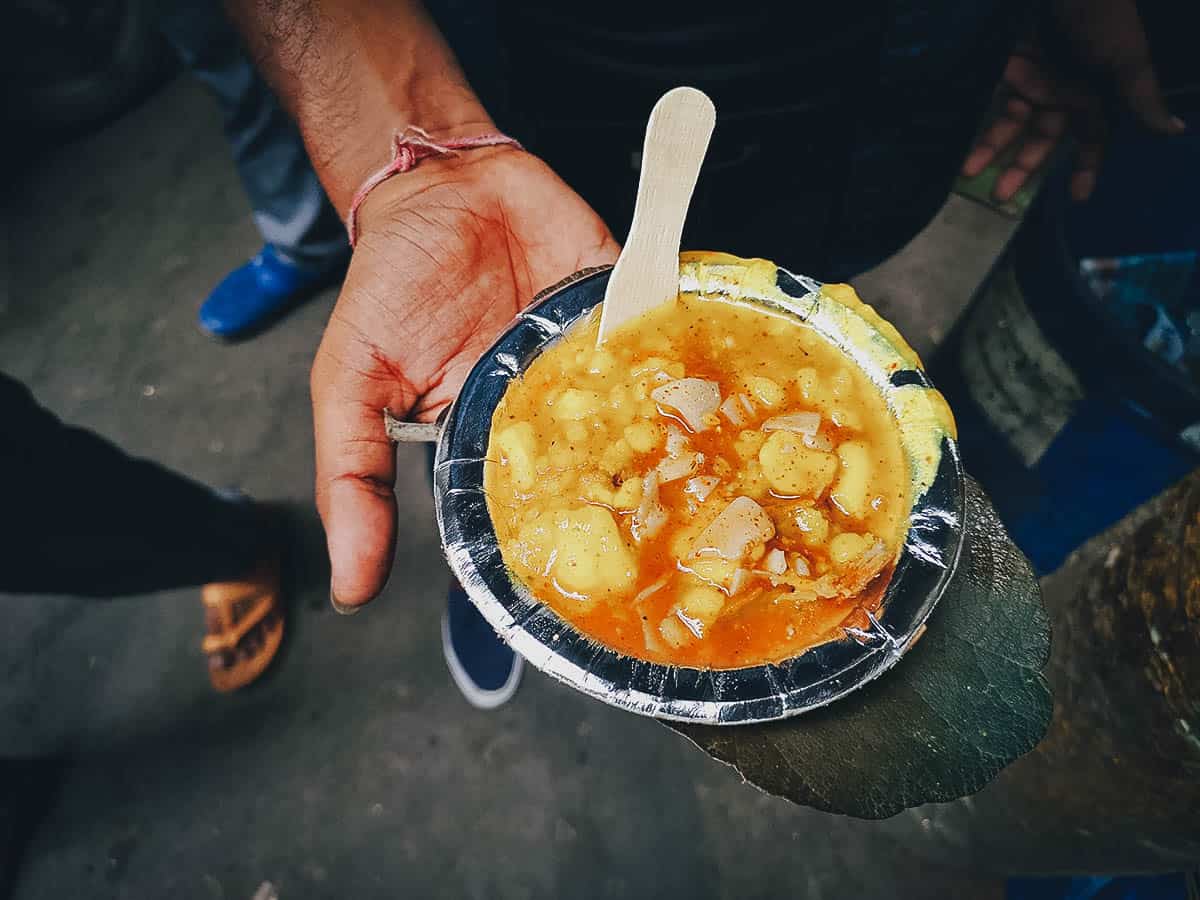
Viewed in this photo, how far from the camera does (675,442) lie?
1.42 meters

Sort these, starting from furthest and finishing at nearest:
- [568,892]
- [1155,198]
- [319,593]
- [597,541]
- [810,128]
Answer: [319,593]
[568,892]
[1155,198]
[810,128]
[597,541]

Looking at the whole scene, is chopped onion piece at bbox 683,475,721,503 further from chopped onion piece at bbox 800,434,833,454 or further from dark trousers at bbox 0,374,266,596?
dark trousers at bbox 0,374,266,596

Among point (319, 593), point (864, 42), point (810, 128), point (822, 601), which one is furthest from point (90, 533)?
point (864, 42)

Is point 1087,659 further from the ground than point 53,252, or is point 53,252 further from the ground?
point 1087,659

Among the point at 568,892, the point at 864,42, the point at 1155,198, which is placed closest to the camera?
the point at 864,42

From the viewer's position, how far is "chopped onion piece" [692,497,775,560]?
1.30m

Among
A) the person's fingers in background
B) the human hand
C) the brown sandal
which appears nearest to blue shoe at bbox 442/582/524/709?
the brown sandal

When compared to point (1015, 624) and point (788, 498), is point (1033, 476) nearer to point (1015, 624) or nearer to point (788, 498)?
point (1015, 624)

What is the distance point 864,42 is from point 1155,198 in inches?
41.6

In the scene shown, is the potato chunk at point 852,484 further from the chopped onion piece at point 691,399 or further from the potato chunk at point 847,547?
the chopped onion piece at point 691,399

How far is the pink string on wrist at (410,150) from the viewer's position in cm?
197

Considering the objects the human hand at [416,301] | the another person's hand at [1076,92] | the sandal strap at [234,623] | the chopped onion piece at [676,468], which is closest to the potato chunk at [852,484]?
the chopped onion piece at [676,468]

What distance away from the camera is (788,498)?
1.39 m

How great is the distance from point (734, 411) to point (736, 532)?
0.26 metres
